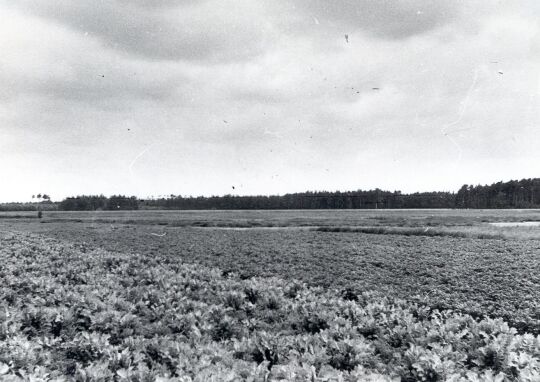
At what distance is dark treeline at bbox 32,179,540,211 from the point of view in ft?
415

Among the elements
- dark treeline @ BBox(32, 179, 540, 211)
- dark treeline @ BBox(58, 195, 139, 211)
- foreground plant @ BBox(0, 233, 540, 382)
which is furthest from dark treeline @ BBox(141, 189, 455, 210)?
foreground plant @ BBox(0, 233, 540, 382)

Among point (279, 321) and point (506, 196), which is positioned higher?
point (506, 196)

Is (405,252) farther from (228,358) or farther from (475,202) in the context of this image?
(475,202)

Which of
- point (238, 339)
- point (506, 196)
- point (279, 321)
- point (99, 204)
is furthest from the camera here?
point (99, 204)

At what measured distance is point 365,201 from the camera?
5866 inches

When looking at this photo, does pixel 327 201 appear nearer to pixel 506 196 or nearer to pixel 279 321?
pixel 506 196

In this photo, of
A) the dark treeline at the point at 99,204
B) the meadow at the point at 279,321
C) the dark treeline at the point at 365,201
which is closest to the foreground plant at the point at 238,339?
the meadow at the point at 279,321

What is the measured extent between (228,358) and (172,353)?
1199 millimetres

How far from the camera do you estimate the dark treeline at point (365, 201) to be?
126438 mm

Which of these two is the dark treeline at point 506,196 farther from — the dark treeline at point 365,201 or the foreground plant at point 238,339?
the foreground plant at point 238,339

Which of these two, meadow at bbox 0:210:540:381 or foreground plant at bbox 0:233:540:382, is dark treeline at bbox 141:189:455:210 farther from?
foreground plant at bbox 0:233:540:382

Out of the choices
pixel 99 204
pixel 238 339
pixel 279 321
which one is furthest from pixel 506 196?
pixel 99 204

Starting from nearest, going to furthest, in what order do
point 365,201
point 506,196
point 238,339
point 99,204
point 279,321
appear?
point 238,339, point 279,321, point 506,196, point 365,201, point 99,204

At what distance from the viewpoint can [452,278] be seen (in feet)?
49.9
